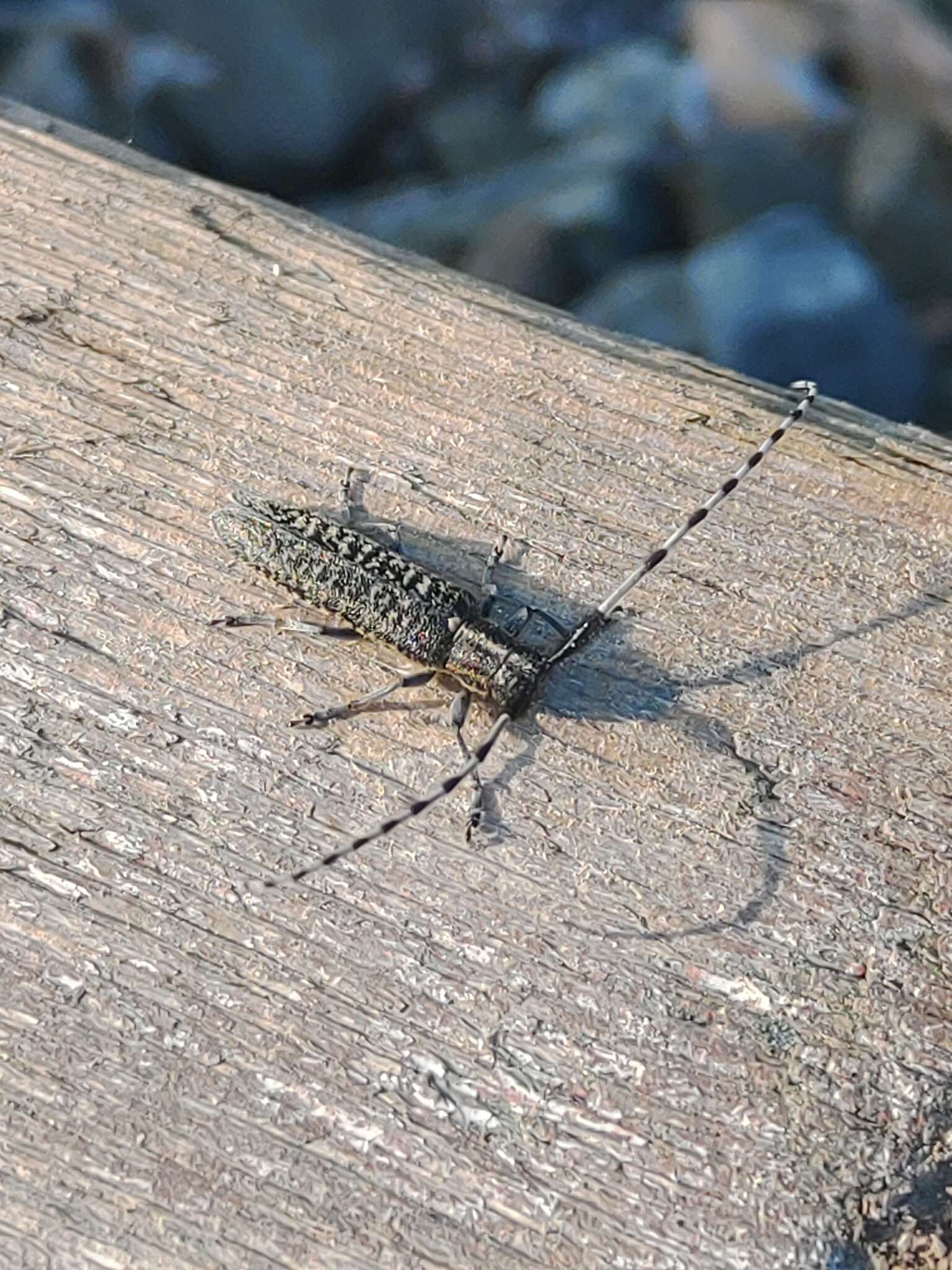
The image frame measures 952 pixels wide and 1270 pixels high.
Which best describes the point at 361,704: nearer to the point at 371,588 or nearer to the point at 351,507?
the point at 371,588

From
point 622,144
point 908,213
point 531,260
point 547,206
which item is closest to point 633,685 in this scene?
point 531,260

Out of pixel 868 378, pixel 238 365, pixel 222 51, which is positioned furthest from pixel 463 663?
pixel 222 51

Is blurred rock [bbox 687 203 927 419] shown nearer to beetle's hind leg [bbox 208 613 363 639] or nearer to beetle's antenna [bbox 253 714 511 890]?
beetle's hind leg [bbox 208 613 363 639]

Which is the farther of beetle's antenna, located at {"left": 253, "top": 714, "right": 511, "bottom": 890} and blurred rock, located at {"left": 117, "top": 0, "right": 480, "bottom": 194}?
blurred rock, located at {"left": 117, "top": 0, "right": 480, "bottom": 194}

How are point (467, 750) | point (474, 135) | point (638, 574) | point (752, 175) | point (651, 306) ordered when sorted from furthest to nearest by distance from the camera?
1. point (474, 135)
2. point (752, 175)
3. point (651, 306)
4. point (638, 574)
5. point (467, 750)

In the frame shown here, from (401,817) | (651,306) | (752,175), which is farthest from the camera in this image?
(752,175)

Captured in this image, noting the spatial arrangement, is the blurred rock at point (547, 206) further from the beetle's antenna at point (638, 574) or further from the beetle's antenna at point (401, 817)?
the beetle's antenna at point (401, 817)

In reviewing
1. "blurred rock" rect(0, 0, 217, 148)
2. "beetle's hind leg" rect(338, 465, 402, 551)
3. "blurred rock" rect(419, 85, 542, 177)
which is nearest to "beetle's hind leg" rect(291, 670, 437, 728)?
"beetle's hind leg" rect(338, 465, 402, 551)
